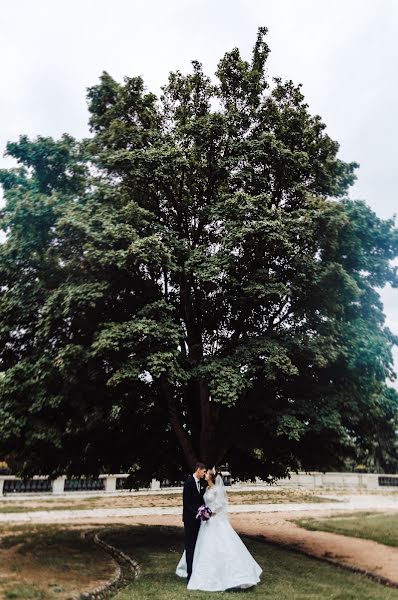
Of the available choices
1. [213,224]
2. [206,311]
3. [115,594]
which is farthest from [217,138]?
[115,594]

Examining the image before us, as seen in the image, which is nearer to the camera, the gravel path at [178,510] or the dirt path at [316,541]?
the dirt path at [316,541]

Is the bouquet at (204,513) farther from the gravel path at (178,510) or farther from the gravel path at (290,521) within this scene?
the gravel path at (178,510)

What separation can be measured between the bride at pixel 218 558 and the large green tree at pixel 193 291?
2373 millimetres

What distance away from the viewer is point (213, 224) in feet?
46.6

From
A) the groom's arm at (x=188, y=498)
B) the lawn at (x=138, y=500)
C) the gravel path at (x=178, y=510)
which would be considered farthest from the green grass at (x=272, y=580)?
the lawn at (x=138, y=500)

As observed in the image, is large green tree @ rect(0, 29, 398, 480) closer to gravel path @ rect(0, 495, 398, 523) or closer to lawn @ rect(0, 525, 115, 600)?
lawn @ rect(0, 525, 115, 600)

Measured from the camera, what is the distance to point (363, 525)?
20812 mm

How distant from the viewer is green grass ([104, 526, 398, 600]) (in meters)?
8.64

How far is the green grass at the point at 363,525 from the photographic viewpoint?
1758 cm

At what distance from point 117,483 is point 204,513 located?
23.3 m

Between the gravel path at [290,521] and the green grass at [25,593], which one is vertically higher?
the green grass at [25,593]

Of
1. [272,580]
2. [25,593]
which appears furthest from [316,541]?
[25,593]

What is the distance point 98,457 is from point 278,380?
6.28 m

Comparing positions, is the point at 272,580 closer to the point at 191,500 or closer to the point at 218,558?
the point at 218,558
